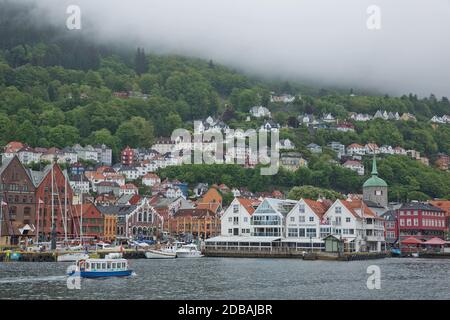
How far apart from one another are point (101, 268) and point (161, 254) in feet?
100

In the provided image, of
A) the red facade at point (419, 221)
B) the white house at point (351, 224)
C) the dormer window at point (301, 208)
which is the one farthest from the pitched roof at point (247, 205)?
the red facade at point (419, 221)

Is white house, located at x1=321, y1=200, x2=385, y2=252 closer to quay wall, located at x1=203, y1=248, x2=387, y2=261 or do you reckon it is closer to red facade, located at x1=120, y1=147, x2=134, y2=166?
quay wall, located at x1=203, y1=248, x2=387, y2=261

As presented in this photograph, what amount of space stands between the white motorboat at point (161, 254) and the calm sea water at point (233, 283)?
18.1 metres

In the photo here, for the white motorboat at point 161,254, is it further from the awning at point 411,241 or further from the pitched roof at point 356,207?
the awning at point 411,241

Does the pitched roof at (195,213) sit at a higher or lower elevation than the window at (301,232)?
higher

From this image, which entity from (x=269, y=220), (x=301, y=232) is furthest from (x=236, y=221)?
(x=301, y=232)

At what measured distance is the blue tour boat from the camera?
188ft

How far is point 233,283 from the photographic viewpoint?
5178cm

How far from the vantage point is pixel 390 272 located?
64.5m

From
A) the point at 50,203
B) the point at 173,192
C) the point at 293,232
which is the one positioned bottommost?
the point at 293,232

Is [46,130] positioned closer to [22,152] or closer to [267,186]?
[22,152]

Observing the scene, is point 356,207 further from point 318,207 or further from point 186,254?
point 186,254

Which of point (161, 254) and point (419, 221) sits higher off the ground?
point (419, 221)

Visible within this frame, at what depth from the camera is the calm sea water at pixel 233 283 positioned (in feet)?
146
